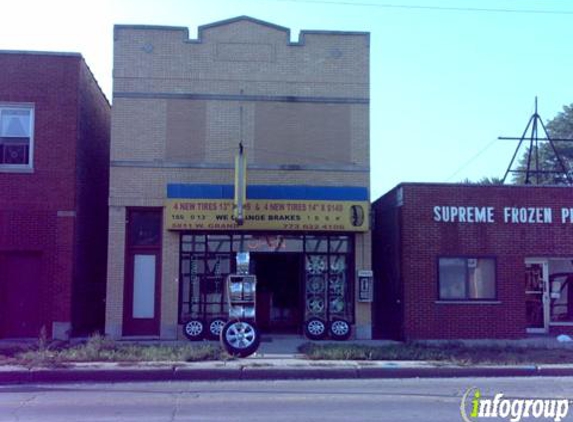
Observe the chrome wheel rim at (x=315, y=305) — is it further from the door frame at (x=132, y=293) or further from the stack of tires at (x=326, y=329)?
the door frame at (x=132, y=293)

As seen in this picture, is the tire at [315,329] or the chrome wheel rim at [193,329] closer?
the chrome wheel rim at [193,329]

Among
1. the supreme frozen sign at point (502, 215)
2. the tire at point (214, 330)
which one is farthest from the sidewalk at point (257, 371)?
the supreme frozen sign at point (502, 215)

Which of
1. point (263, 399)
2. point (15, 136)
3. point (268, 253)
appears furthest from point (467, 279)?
point (15, 136)

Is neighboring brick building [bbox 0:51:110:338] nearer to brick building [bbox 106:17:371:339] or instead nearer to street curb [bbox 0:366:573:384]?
brick building [bbox 106:17:371:339]

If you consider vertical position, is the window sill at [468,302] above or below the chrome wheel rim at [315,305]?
above

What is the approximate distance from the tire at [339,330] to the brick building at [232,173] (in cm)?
22

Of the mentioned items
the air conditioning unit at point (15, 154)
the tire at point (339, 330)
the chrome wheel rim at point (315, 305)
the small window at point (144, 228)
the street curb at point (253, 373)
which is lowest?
the street curb at point (253, 373)

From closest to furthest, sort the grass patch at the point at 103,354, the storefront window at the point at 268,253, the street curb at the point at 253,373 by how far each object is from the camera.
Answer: the street curb at the point at 253,373 → the grass patch at the point at 103,354 → the storefront window at the point at 268,253

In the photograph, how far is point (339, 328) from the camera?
18750 millimetres

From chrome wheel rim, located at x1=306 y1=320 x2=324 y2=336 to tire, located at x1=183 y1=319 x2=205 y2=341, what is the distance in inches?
108

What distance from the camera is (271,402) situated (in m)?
10.5

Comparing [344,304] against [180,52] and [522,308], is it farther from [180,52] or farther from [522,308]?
[180,52]

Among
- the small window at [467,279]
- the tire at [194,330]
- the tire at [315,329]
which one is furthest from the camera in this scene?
the small window at [467,279]

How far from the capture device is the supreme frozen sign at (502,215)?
1916 centimetres
